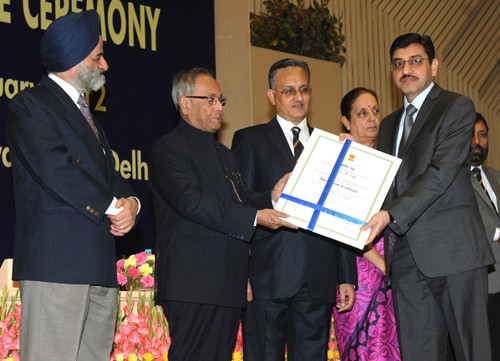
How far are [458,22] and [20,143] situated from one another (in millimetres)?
7128

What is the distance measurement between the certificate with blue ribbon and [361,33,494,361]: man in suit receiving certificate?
3.6 inches

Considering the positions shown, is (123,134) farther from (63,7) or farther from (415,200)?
(415,200)

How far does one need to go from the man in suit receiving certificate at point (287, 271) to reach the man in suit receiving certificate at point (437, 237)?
0.33 m

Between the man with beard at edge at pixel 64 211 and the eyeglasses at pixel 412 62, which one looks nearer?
the man with beard at edge at pixel 64 211

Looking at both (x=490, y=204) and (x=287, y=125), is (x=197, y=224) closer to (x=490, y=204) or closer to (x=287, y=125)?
(x=287, y=125)

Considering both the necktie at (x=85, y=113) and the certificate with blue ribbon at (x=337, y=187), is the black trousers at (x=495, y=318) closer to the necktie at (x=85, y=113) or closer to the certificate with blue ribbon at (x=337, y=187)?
the certificate with blue ribbon at (x=337, y=187)

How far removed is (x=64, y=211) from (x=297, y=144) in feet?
4.93

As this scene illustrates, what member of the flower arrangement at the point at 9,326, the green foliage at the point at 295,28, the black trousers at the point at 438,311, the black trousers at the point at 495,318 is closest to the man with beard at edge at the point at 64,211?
the flower arrangement at the point at 9,326

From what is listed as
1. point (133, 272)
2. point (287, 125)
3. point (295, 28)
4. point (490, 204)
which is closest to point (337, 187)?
point (287, 125)

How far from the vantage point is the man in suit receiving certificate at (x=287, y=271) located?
3920mm

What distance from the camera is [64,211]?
10.3 feet

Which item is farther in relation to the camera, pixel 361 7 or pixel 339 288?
pixel 361 7

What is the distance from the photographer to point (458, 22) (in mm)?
9273

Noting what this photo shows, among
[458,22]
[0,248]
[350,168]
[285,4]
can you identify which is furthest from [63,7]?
[458,22]
